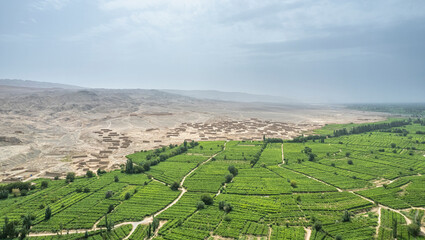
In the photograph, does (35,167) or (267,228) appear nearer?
(267,228)

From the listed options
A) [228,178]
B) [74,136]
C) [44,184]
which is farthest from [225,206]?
[74,136]

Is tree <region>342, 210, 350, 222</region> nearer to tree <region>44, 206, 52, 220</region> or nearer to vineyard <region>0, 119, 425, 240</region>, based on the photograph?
vineyard <region>0, 119, 425, 240</region>

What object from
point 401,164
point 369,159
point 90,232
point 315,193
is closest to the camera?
point 90,232

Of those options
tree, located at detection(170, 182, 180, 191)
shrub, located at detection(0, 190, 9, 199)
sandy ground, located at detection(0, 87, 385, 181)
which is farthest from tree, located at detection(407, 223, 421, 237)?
shrub, located at detection(0, 190, 9, 199)

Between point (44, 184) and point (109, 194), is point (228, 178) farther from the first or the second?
point (44, 184)

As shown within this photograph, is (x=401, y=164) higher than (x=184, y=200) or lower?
higher

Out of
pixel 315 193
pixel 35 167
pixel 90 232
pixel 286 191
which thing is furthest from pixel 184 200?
pixel 35 167

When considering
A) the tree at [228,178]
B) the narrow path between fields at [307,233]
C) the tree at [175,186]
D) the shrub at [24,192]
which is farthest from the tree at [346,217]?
the shrub at [24,192]

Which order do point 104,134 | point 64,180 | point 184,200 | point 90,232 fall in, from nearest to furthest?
point 90,232 < point 184,200 < point 64,180 < point 104,134

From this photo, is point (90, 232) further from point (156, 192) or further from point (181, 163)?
point (181, 163)
